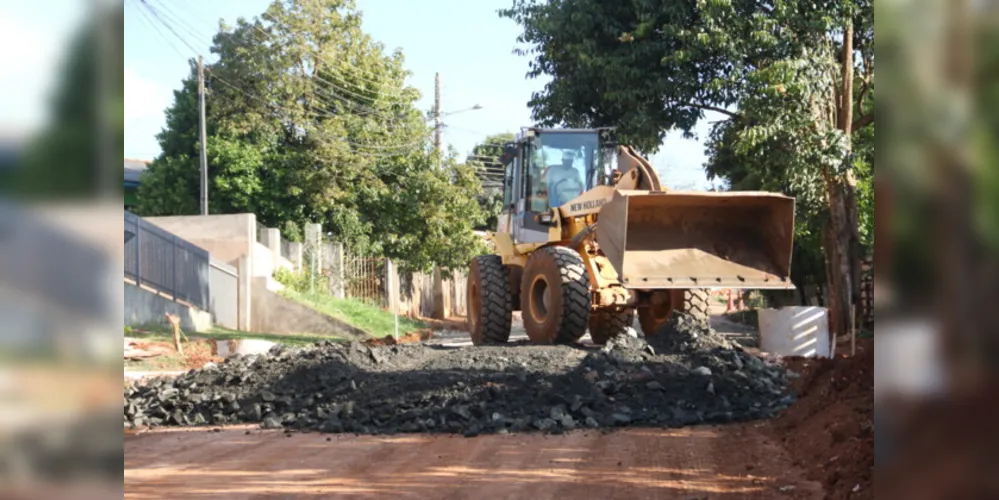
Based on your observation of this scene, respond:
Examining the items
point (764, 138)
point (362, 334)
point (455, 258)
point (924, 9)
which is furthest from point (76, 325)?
point (455, 258)

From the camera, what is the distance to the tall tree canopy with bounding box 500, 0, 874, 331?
1698cm

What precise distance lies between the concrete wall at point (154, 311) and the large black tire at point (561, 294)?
9479 mm

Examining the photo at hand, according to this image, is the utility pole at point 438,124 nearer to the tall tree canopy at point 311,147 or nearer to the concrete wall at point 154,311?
the tall tree canopy at point 311,147

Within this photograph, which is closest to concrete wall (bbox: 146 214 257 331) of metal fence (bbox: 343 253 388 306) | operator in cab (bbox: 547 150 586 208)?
metal fence (bbox: 343 253 388 306)

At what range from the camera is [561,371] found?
11023 mm

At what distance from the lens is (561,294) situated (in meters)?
12.9

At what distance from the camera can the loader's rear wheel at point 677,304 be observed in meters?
13.8

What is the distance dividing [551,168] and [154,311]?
1002cm

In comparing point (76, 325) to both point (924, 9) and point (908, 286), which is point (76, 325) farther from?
point (924, 9)

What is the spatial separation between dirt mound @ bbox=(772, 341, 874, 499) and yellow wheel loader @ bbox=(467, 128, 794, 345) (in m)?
1.88

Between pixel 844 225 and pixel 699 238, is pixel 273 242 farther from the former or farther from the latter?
pixel 699 238

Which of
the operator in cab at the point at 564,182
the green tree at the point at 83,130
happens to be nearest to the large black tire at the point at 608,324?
the operator in cab at the point at 564,182

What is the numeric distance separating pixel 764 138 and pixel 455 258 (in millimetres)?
17587

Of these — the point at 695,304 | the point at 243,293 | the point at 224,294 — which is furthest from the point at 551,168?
the point at 243,293
